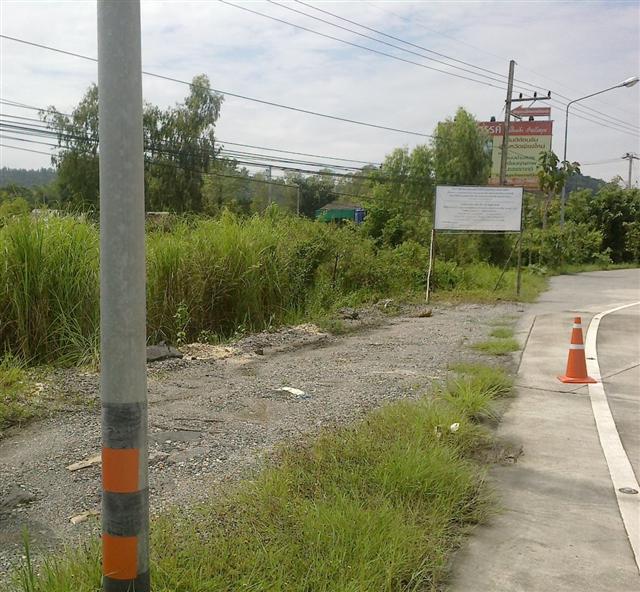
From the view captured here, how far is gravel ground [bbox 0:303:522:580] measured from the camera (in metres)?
4.21

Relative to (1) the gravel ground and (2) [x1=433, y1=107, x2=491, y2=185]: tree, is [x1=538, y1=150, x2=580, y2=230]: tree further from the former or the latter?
(1) the gravel ground

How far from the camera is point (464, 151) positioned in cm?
4309

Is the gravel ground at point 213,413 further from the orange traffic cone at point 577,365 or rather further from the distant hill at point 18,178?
the distant hill at point 18,178

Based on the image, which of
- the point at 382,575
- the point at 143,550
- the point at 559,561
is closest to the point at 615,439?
the point at 559,561

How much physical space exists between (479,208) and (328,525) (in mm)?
15321

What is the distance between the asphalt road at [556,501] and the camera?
136 inches

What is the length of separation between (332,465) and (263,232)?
27.0 feet

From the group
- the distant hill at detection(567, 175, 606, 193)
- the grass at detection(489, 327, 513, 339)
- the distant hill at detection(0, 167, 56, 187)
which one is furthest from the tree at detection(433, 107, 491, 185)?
the grass at detection(489, 327, 513, 339)

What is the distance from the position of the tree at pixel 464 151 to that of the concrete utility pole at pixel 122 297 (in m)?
41.7

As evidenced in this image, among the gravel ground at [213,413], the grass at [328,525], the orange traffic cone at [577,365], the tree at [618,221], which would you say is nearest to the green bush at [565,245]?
the tree at [618,221]

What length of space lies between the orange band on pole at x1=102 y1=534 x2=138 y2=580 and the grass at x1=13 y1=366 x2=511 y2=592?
445 millimetres

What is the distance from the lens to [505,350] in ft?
33.5

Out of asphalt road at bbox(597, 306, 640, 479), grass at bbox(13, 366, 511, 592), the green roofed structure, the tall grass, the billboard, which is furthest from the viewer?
the billboard

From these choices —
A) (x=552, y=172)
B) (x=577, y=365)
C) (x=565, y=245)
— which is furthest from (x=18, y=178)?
(x=565, y=245)
